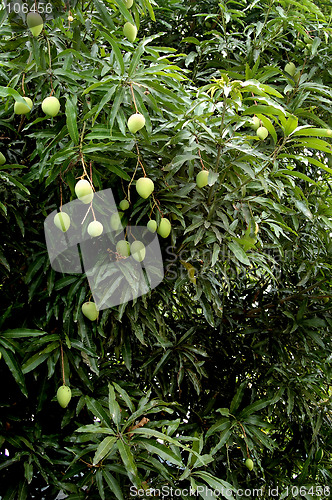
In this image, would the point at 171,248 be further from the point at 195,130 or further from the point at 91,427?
the point at 91,427

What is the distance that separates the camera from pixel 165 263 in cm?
134

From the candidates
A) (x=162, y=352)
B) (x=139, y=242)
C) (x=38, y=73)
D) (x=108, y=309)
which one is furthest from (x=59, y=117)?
(x=162, y=352)

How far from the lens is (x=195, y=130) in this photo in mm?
1218

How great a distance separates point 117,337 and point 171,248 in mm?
300

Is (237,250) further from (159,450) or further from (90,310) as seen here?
(159,450)

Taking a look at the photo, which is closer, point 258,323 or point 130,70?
point 130,70

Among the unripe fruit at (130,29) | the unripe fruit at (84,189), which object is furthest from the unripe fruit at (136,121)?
the unripe fruit at (130,29)

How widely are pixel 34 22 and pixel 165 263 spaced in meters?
0.68

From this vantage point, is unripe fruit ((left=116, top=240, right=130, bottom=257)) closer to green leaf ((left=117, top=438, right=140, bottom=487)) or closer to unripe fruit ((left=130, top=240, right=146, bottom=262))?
unripe fruit ((left=130, top=240, right=146, bottom=262))

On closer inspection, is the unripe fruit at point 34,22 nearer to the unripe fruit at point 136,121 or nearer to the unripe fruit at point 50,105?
the unripe fruit at point 50,105

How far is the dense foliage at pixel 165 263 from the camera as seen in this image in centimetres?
113

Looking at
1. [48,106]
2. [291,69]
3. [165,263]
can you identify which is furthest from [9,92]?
[291,69]

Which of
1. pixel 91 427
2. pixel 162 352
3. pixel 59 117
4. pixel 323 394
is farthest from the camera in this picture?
pixel 323 394

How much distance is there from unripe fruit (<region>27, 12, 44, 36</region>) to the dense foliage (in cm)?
4
